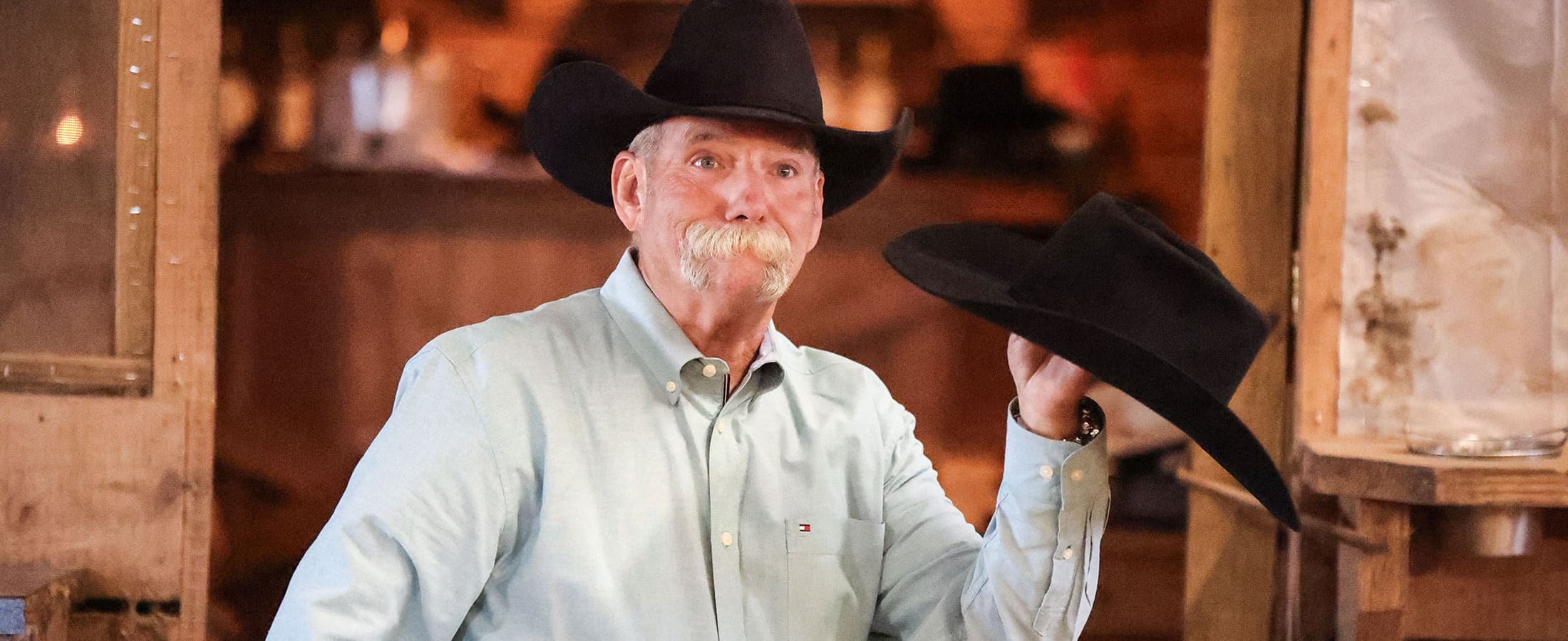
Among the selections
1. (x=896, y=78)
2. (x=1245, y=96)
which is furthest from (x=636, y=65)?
(x=1245, y=96)

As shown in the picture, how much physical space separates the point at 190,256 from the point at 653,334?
1.28 metres

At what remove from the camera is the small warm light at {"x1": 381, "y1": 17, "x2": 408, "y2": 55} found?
3.07 meters

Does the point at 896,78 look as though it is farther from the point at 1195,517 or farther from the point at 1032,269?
the point at 1032,269

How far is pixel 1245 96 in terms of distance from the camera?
2.90m

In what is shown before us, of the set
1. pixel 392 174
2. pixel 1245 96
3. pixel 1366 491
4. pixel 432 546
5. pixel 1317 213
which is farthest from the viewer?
pixel 392 174

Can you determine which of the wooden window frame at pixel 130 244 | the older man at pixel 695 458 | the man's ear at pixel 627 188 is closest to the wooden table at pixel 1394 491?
the older man at pixel 695 458

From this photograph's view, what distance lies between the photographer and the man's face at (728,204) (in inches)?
66.2

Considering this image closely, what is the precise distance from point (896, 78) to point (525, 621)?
202 centimetres

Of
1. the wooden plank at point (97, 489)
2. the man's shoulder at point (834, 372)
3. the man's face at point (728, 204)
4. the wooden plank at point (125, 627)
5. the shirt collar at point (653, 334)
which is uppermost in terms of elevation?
the man's face at point (728, 204)

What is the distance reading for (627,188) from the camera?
73.1 inches

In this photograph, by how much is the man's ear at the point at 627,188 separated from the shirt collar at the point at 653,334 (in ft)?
0.20

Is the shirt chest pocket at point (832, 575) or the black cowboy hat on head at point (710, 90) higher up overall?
the black cowboy hat on head at point (710, 90)

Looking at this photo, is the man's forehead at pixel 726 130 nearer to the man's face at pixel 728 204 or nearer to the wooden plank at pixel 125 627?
the man's face at pixel 728 204

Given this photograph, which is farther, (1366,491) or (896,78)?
(896,78)
